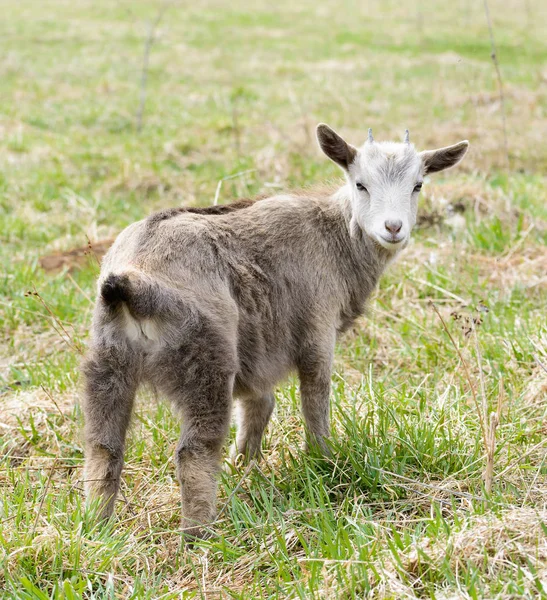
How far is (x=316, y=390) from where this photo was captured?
4.18 metres

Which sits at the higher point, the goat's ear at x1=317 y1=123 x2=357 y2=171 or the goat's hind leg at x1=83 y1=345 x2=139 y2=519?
the goat's ear at x1=317 y1=123 x2=357 y2=171

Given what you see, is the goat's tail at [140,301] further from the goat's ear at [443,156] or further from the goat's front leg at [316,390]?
the goat's ear at [443,156]

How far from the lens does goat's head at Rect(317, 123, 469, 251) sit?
412 centimetres

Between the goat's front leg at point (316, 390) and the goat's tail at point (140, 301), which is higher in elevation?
the goat's tail at point (140, 301)

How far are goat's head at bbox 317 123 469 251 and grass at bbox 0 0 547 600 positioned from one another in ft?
2.46

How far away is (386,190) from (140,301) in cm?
156

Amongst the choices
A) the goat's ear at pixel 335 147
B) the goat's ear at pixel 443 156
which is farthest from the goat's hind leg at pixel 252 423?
the goat's ear at pixel 443 156

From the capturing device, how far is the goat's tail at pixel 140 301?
132 inches

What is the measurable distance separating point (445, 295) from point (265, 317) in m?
2.50

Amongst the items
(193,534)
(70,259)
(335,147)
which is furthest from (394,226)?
(70,259)

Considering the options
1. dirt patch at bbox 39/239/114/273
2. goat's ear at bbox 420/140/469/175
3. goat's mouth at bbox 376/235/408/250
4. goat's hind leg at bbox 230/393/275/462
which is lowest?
dirt patch at bbox 39/239/114/273

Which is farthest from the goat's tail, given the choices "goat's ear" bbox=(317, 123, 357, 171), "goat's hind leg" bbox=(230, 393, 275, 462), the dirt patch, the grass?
the dirt patch

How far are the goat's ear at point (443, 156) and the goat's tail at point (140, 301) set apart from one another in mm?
1887

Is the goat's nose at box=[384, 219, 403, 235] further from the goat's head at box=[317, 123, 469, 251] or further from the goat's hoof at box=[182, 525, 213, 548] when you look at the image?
the goat's hoof at box=[182, 525, 213, 548]
